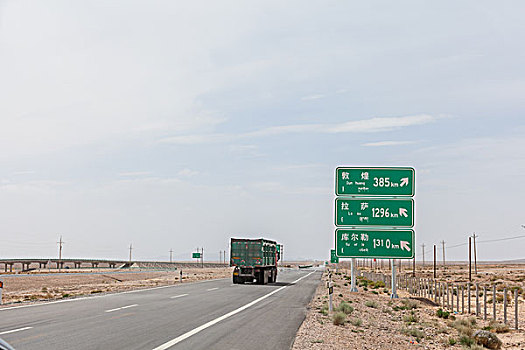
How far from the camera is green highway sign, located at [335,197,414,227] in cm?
2602

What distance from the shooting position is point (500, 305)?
103 ft

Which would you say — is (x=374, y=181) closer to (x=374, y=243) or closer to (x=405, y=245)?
(x=374, y=243)

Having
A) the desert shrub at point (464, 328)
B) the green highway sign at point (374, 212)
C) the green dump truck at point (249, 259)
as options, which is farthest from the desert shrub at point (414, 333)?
the green dump truck at point (249, 259)

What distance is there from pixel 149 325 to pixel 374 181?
15.9 metres

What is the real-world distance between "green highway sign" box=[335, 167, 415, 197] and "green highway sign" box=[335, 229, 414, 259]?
77.0 inches

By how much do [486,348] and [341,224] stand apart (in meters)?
12.0

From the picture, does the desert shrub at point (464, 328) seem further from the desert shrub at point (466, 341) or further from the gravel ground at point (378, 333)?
the desert shrub at point (466, 341)

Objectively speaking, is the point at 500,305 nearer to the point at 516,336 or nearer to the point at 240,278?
the point at 516,336

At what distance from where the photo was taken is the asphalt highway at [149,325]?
10.9 m

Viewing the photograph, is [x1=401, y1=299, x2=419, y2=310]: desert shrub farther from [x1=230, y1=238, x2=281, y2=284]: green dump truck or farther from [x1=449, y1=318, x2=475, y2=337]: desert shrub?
[x1=230, y1=238, x2=281, y2=284]: green dump truck

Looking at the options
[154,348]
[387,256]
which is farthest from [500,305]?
[154,348]

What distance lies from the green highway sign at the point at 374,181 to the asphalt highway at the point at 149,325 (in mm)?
7969

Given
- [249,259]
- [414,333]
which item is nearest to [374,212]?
[414,333]

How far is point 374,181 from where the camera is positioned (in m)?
26.5
